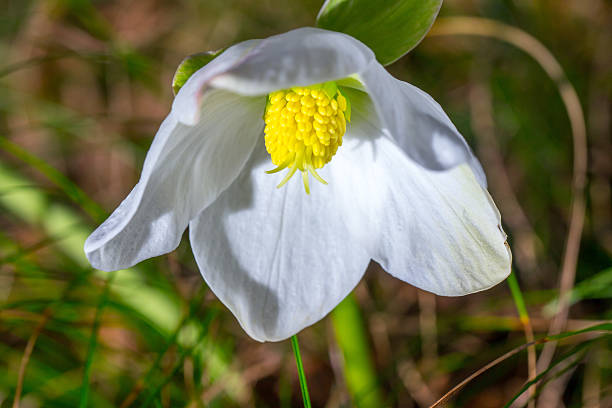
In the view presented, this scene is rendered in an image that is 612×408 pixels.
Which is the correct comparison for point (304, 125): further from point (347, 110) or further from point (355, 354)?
point (355, 354)

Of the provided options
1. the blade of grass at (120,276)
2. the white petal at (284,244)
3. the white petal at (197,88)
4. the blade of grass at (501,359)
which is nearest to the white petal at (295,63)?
the white petal at (197,88)

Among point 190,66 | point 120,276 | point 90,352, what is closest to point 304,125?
point 190,66

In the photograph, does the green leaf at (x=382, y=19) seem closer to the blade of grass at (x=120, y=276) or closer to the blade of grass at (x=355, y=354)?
the blade of grass at (x=355, y=354)

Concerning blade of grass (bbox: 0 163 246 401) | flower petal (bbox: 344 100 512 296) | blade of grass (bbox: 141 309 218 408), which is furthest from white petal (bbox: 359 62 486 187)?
blade of grass (bbox: 0 163 246 401)

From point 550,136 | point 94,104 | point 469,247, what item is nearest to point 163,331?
point 469,247

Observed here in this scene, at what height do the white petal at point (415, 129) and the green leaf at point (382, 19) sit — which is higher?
the green leaf at point (382, 19)

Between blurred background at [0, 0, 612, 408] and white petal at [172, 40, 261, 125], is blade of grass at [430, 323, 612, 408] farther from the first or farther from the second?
white petal at [172, 40, 261, 125]

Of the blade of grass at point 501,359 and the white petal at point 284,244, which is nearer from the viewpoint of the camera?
the blade of grass at point 501,359

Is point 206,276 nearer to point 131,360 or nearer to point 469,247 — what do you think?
point 469,247
